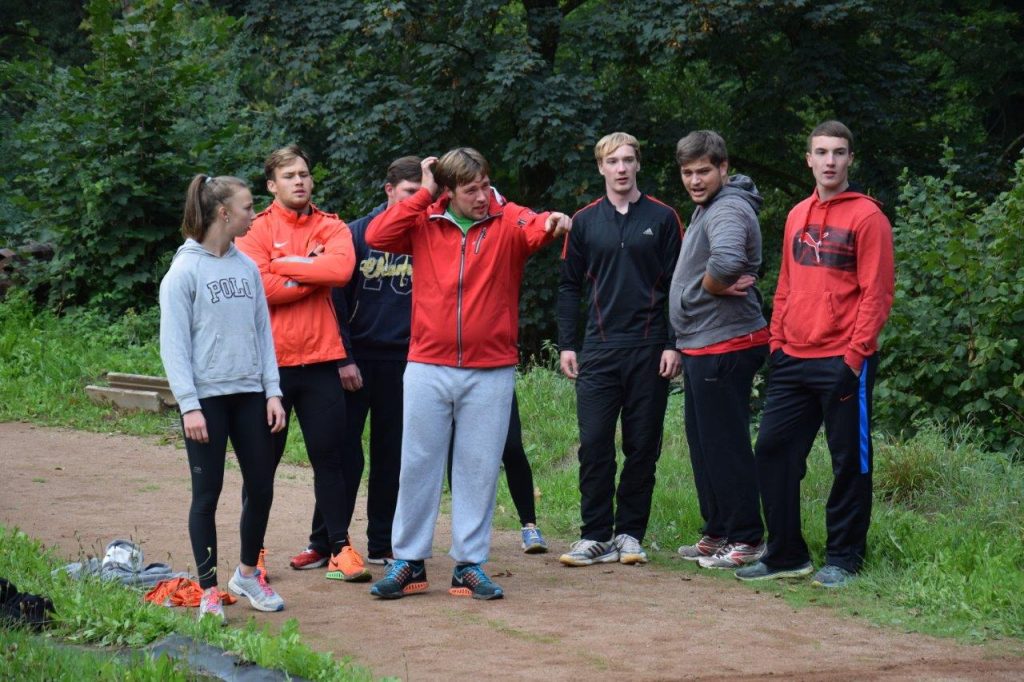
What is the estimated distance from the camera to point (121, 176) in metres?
14.5

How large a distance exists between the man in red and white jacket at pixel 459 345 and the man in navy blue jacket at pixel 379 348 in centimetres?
67

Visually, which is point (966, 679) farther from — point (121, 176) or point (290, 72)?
point (290, 72)

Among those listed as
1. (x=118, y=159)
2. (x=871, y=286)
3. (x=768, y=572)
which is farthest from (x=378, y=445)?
(x=118, y=159)

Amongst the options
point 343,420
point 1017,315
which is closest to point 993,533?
point 1017,315

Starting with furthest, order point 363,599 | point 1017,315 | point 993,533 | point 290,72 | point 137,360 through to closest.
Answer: point 290,72 < point 137,360 < point 1017,315 < point 993,533 < point 363,599

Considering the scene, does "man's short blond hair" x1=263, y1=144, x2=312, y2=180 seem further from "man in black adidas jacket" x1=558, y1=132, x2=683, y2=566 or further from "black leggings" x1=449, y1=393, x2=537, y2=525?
"black leggings" x1=449, y1=393, x2=537, y2=525

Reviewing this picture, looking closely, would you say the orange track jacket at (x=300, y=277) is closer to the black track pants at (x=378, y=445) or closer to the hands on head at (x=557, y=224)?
the black track pants at (x=378, y=445)

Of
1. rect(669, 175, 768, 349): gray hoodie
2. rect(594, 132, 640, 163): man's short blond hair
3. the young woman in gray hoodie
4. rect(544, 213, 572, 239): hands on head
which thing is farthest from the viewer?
rect(594, 132, 640, 163): man's short blond hair

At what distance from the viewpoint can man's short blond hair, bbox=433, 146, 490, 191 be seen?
5879 millimetres

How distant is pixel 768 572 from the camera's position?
6441 millimetres

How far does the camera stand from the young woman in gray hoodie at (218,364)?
5.45 metres

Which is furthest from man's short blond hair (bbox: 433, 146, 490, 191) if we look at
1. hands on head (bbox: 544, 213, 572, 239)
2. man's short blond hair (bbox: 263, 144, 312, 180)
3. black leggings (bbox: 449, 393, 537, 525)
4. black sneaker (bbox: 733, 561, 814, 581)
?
black sneaker (bbox: 733, 561, 814, 581)

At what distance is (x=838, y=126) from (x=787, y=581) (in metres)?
2.32

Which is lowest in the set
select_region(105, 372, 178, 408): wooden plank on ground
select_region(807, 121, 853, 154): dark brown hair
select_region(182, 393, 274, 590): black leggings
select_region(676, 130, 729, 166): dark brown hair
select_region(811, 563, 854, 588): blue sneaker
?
select_region(811, 563, 854, 588): blue sneaker
